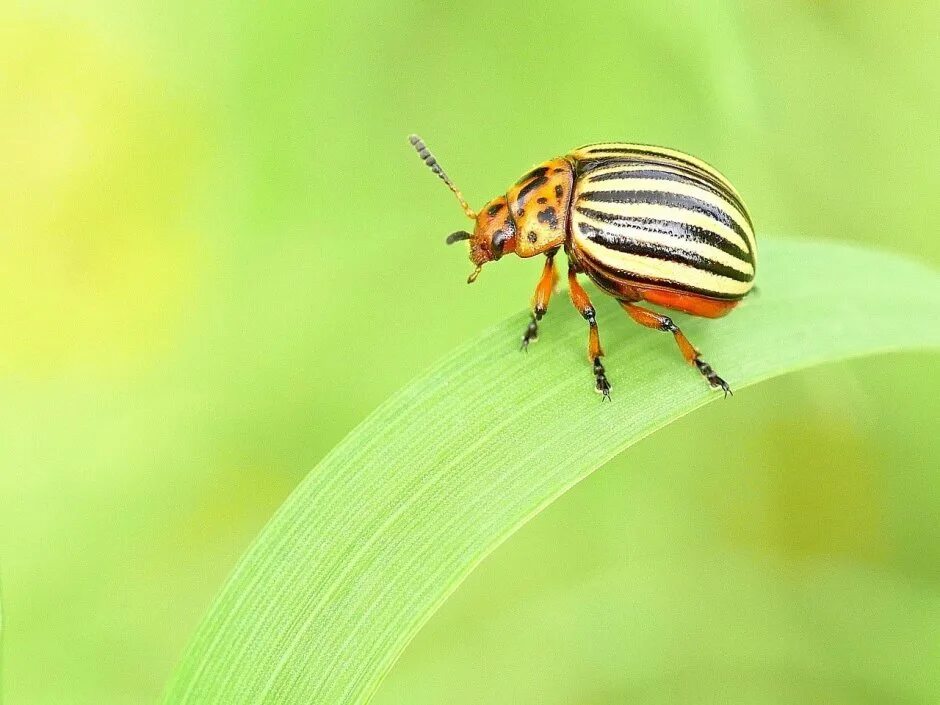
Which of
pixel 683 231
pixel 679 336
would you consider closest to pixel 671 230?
pixel 683 231

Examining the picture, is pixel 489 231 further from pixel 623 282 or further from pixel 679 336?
pixel 679 336

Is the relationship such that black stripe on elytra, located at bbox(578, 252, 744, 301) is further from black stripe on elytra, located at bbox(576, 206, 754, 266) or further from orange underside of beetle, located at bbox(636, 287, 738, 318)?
black stripe on elytra, located at bbox(576, 206, 754, 266)

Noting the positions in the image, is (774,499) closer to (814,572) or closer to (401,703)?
(814,572)

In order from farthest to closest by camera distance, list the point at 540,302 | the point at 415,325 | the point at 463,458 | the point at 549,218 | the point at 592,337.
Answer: the point at 415,325
the point at 549,218
the point at 540,302
the point at 592,337
the point at 463,458

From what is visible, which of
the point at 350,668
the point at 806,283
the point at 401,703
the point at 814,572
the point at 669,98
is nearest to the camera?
the point at 350,668

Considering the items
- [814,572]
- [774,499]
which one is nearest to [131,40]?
[774,499]

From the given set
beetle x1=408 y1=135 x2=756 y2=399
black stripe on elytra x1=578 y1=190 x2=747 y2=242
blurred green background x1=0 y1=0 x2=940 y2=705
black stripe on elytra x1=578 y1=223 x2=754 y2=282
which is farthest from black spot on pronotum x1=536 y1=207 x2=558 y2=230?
blurred green background x1=0 y1=0 x2=940 y2=705

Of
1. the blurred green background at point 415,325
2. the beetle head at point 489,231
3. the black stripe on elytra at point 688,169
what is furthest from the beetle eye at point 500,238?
the blurred green background at point 415,325
